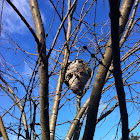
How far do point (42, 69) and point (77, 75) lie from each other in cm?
102

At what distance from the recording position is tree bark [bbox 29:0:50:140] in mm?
1356

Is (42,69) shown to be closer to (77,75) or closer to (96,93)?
(96,93)

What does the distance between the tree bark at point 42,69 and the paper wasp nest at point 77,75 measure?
0.89m

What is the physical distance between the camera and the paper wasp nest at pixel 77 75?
7.66 feet

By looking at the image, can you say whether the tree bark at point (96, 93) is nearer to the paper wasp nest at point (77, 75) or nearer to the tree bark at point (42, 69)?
the tree bark at point (42, 69)

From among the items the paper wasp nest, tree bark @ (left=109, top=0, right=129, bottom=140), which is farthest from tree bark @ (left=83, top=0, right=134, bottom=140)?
the paper wasp nest

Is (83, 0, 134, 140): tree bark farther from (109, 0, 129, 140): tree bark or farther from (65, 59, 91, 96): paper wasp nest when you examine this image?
(65, 59, 91, 96): paper wasp nest

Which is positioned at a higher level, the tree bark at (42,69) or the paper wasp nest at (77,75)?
the paper wasp nest at (77,75)

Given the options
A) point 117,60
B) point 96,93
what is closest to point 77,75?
point 96,93

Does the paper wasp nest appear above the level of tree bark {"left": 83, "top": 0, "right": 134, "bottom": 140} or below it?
above

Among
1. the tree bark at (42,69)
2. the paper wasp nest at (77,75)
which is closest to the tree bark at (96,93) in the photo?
the tree bark at (42,69)

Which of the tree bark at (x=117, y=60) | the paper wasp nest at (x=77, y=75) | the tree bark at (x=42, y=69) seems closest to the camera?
the tree bark at (x=117, y=60)

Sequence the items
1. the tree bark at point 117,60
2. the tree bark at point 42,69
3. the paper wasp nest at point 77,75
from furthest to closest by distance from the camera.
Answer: the paper wasp nest at point 77,75
the tree bark at point 42,69
the tree bark at point 117,60

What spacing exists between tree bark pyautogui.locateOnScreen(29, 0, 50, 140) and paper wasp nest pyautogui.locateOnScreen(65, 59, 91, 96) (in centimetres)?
89
